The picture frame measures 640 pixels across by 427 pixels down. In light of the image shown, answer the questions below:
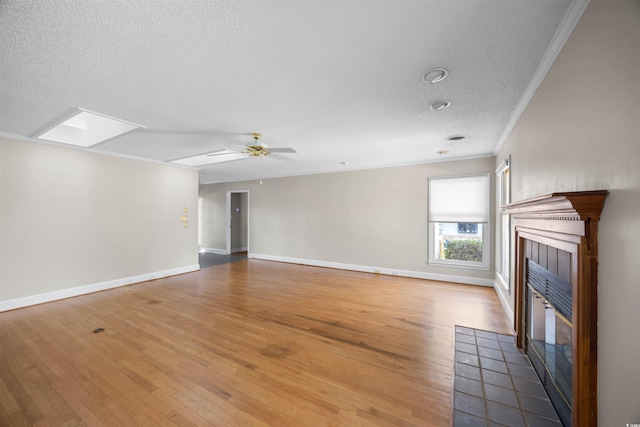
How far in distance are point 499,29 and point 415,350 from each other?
2.68m

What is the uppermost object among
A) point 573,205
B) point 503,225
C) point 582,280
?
point 573,205

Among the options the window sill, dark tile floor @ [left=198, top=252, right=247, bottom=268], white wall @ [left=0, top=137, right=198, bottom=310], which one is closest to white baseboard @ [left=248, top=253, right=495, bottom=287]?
the window sill

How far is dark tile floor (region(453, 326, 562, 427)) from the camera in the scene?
1.60 meters

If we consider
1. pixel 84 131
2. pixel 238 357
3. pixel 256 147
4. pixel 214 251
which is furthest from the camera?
pixel 214 251

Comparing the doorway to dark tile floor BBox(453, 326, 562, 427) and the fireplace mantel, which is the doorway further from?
the fireplace mantel

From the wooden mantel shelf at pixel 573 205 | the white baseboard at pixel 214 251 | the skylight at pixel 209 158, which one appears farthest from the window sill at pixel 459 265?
the white baseboard at pixel 214 251

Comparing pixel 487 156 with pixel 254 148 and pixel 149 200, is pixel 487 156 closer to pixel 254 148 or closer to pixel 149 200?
pixel 254 148

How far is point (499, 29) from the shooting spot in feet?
4.87

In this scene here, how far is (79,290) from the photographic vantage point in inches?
162

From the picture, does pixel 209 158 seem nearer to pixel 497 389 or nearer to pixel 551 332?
pixel 497 389

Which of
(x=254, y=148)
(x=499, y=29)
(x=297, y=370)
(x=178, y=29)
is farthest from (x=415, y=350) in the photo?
(x=178, y=29)

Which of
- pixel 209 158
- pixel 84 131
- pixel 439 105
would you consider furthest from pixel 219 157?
pixel 439 105

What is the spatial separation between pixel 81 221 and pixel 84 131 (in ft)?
4.92

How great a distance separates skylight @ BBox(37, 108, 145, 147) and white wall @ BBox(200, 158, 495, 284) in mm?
3979
